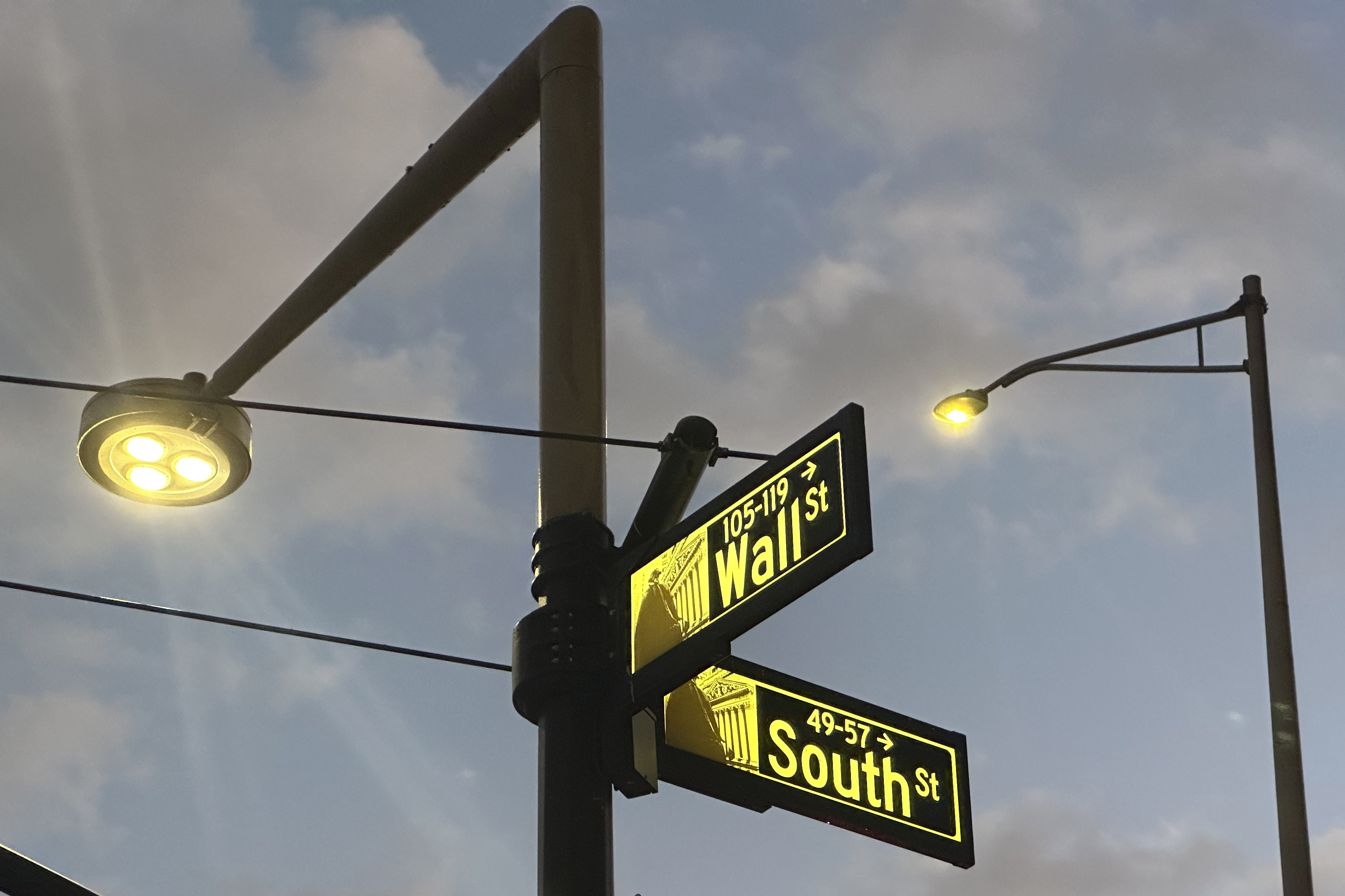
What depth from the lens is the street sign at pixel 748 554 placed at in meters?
4.95

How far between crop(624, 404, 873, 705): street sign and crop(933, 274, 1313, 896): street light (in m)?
5.09

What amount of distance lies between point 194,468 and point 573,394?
7.10 ft

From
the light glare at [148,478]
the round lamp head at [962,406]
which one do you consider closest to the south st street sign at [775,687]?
the light glare at [148,478]

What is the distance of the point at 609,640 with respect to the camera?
18.2ft

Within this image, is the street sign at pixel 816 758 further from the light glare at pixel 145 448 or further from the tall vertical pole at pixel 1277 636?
the tall vertical pole at pixel 1277 636

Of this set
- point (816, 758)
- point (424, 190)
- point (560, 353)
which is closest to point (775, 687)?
point (816, 758)

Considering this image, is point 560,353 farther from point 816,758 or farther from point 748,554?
point 816,758

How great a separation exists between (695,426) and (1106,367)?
Result: 7.80 meters

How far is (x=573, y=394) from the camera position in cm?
600

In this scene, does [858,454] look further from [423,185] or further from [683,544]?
[423,185]

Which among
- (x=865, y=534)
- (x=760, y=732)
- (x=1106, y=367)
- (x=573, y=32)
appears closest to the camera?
(x=865, y=534)

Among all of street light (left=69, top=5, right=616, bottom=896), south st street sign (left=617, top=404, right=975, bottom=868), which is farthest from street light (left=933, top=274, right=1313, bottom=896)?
street light (left=69, top=5, right=616, bottom=896)

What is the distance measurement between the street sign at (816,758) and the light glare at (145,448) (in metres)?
2.68

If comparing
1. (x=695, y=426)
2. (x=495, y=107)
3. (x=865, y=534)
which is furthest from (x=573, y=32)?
(x=865, y=534)
